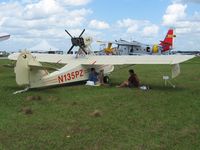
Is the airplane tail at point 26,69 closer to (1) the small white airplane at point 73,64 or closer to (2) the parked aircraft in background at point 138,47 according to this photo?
(1) the small white airplane at point 73,64

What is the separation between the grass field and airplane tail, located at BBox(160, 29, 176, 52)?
53266 mm

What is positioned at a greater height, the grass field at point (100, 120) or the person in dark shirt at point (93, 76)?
the person in dark shirt at point (93, 76)

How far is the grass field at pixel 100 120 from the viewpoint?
24.1 ft

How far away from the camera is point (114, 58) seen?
729 inches

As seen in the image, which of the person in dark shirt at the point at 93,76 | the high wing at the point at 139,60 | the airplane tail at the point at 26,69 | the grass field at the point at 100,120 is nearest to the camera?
the grass field at the point at 100,120

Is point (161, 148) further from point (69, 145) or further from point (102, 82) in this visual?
point (102, 82)

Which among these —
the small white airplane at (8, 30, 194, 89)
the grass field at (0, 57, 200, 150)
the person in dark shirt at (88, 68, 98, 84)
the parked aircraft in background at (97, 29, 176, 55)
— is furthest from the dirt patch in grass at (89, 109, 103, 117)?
the parked aircraft in background at (97, 29, 176, 55)

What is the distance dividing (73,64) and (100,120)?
859 centimetres

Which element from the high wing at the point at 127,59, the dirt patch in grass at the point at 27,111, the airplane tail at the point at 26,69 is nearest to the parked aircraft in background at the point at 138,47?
the high wing at the point at 127,59

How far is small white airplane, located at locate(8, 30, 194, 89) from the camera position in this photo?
47.1ft

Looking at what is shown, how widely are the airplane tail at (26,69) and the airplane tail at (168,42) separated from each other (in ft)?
177

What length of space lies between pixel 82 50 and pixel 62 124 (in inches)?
423

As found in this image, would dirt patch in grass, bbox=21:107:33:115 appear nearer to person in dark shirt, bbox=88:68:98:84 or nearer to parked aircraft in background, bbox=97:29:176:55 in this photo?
person in dark shirt, bbox=88:68:98:84

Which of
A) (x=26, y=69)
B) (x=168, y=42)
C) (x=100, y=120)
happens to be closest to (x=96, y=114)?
(x=100, y=120)
